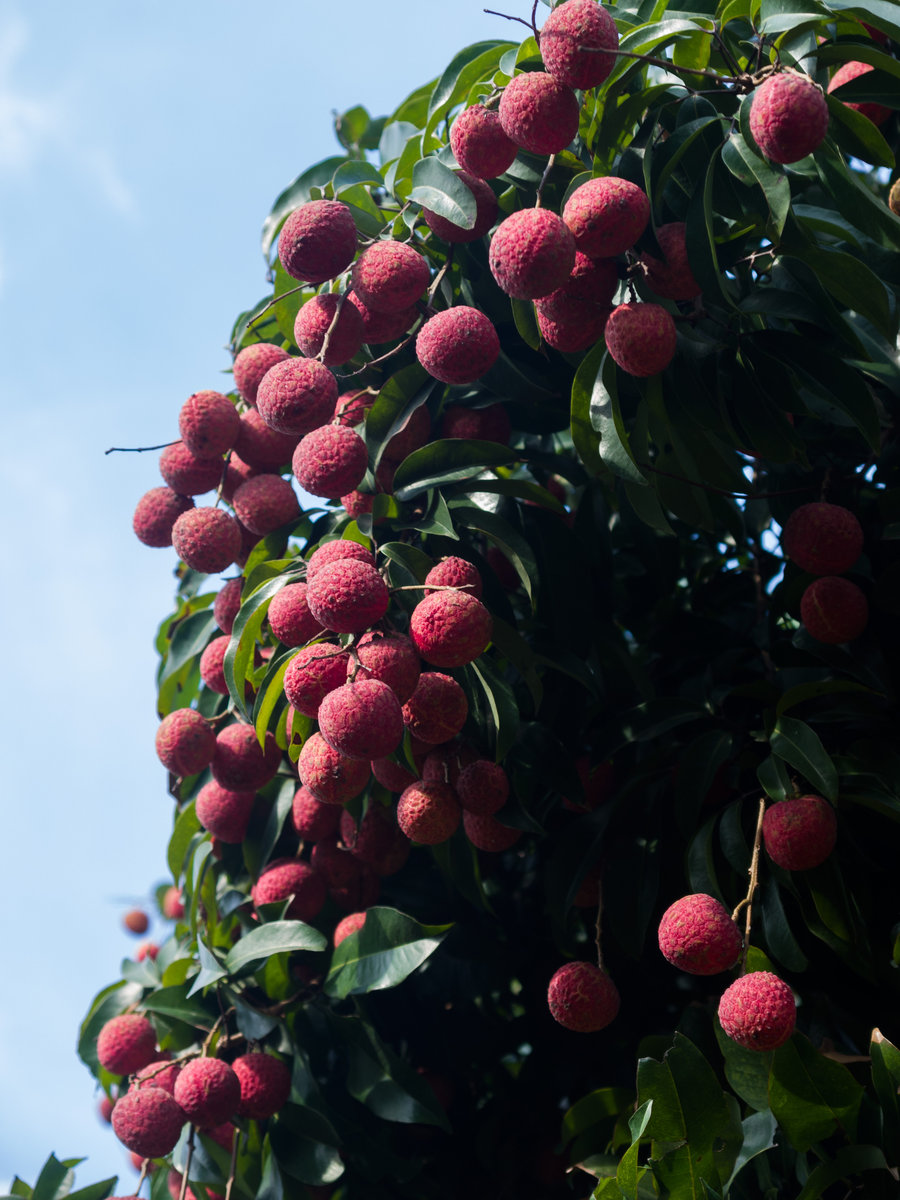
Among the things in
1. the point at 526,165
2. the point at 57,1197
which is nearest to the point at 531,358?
the point at 526,165

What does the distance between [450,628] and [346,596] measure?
0.12 metres

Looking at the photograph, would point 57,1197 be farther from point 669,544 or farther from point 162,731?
point 669,544

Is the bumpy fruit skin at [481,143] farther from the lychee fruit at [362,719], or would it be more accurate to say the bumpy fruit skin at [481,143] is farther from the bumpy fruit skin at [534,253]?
the lychee fruit at [362,719]

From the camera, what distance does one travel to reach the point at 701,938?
4.05ft

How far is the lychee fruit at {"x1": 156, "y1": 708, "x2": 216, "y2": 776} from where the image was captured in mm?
1690

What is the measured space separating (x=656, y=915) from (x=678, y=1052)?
0.48 metres

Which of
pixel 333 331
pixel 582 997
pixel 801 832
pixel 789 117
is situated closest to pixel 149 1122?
pixel 582 997

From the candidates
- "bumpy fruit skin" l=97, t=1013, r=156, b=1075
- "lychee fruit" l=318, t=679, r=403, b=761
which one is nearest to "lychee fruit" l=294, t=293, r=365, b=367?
"lychee fruit" l=318, t=679, r=403, b=761

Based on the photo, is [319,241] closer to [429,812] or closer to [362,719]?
[362,719]

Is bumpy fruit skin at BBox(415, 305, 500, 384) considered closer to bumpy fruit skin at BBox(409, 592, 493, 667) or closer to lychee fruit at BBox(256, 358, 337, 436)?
lychee fruit at BBox(256, 358, 337, 436)

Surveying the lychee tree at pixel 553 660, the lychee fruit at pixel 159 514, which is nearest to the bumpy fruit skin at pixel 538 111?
the lychee tree at pixel 553 660

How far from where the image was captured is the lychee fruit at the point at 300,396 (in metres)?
1.44

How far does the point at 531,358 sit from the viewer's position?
168 centimetres

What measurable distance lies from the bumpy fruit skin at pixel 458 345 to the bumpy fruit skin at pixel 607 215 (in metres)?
0.16
